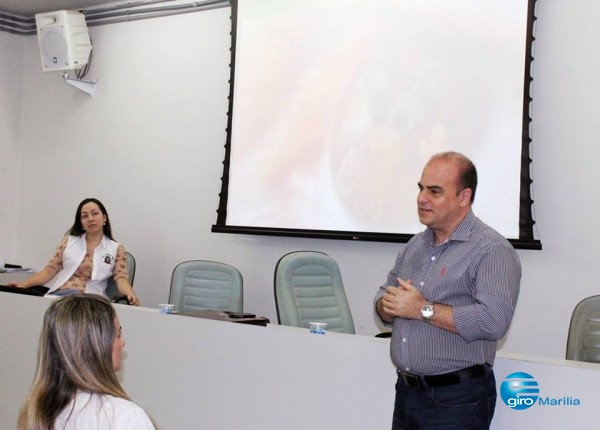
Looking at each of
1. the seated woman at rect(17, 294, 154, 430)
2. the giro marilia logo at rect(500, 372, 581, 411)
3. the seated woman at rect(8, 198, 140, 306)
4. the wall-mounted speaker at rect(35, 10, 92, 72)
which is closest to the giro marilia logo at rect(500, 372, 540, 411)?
the giro marilia logo at rect(500, 372, 581, 411)

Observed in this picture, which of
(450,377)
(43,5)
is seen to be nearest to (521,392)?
(450,377)

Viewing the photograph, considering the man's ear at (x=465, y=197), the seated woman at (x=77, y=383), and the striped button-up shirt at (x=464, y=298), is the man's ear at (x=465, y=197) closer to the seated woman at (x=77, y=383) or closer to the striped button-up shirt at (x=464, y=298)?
the striped button-up shirt at (x=464, y=298)

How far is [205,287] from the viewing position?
206 inches

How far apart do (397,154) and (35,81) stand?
3.87 m

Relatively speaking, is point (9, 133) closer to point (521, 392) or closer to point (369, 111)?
point (369, 111)

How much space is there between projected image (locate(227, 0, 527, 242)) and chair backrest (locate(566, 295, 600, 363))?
1.04 metres

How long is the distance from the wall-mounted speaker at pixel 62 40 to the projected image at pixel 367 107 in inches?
64.1

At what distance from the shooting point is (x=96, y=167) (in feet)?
22.2

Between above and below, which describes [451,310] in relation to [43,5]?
below

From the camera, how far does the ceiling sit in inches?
264

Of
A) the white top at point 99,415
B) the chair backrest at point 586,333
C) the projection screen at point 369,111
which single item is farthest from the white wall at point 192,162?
the white top at point 99,415

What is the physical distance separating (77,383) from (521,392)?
5.36 ft

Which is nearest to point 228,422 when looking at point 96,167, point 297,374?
point 297,374

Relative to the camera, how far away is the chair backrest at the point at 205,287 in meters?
5.18
